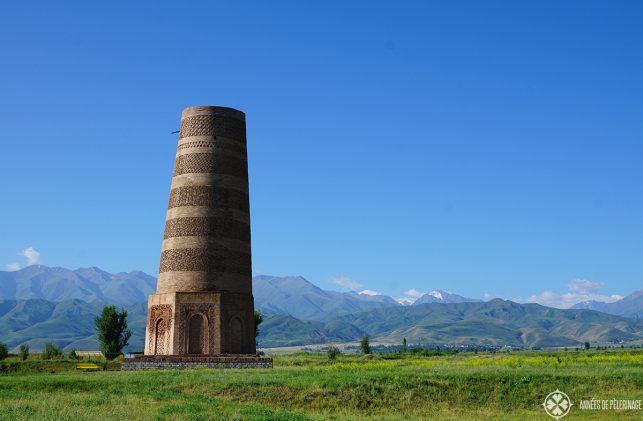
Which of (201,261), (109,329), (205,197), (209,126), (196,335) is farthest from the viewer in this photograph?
(109,329)

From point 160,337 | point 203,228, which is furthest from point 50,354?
point 203,228

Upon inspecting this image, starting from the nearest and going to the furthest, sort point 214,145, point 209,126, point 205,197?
point 205,197 < point 214,145 < point 209,126

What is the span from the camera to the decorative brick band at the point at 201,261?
49.2 metres

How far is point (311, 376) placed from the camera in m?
36.2

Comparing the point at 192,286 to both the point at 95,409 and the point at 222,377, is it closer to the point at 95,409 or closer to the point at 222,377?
the point at 222,377

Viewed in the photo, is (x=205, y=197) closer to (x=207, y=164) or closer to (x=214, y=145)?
(x=207, y=164)

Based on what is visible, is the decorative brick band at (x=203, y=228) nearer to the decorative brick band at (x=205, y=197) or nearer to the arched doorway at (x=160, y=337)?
the decorative brick band at (x=205, y=197)

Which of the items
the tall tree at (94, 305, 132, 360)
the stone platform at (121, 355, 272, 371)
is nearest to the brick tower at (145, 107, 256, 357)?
the stone platform at (121, 355, 272, 371)

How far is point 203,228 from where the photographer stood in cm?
4978

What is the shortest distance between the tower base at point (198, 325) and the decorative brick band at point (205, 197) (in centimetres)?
638

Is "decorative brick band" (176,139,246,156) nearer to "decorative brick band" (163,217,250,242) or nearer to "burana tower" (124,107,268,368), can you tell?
"burana tower" (124,107,268,368)

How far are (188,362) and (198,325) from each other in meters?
3.55

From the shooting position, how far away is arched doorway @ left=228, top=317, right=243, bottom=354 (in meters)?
48.8

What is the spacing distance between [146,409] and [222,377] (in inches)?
349
